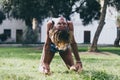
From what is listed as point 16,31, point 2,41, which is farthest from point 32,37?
point 16,31

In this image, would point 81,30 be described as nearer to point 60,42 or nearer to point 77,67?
point 77,67

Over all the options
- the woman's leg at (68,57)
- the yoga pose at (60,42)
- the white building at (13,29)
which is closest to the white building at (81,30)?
the white building at (13,29)

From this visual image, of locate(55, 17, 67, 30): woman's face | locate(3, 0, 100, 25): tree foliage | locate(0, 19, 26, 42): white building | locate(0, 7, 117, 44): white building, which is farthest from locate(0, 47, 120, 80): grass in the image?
locate(0, 7, 117, 44): white building

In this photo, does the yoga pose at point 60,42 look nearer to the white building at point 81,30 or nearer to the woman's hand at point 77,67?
the woman's hand at point 77,67

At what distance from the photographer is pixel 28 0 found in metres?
37.0

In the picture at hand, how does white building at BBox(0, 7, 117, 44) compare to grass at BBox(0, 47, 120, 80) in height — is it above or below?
below

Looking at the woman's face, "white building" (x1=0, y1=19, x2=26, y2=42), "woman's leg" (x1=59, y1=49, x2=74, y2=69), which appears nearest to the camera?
the woman's face

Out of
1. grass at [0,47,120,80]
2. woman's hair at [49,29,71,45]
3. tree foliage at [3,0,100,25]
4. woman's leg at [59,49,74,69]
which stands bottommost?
tree foliage at [3,0,100,25]

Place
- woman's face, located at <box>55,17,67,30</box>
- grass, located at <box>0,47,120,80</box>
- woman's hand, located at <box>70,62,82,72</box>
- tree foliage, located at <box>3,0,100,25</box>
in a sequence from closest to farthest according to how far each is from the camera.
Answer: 1. grass, located at <box>0,47,120,80</box>
2. woman's face, located at <box>55,17,67,30</box>
3. woman's hand, located at <box>70,62,82,72</box>
4. tree foliage, located at <box>3,0,100,25</box>

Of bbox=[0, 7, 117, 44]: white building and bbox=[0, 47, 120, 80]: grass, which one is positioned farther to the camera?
bbox=[0, 7, 117, 44]: white building

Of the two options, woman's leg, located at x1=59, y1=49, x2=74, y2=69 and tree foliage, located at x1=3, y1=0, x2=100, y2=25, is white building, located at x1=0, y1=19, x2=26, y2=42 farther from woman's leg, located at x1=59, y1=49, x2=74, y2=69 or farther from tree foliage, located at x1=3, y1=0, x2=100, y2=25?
woman's leg, located at x1=59, y1=49, x2=74, y2=69

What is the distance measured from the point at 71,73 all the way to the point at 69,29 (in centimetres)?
98

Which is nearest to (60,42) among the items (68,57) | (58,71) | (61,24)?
(61,24)

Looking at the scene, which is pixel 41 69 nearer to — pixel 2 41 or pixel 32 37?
pixel 32 37
